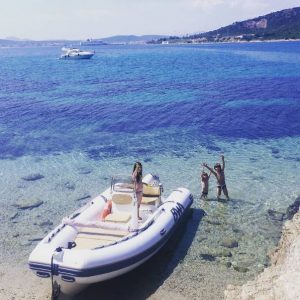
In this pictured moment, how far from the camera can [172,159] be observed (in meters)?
19.9

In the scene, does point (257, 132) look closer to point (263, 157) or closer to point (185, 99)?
point (263, 157)

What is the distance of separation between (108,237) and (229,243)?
3.51 metres

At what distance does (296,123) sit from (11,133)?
1721 cm

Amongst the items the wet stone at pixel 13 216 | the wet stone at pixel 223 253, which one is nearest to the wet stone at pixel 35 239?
the wet stone at pixel 13 216

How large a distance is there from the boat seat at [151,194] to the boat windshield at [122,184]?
0.64m

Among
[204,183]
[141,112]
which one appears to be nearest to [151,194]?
[204,183]

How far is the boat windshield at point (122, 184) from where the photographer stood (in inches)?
521

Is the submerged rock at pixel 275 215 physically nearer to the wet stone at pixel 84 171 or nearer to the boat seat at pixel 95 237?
the boat seat at pixel 95 237

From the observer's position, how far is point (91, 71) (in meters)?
62.5

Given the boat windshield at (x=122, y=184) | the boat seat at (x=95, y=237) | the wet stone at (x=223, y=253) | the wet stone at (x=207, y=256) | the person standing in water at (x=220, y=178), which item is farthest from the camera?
the person standing in water at (x=220, y=178)

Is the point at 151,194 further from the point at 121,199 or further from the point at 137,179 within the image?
the point at 137,179

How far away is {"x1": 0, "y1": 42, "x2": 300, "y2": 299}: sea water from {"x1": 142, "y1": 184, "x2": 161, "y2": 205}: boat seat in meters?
1.24

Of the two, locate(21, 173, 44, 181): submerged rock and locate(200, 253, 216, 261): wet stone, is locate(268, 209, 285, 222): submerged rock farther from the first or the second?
locate(21, 173, 44, 181): submerged rock

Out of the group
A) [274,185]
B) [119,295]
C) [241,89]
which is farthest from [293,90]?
[119,295]
